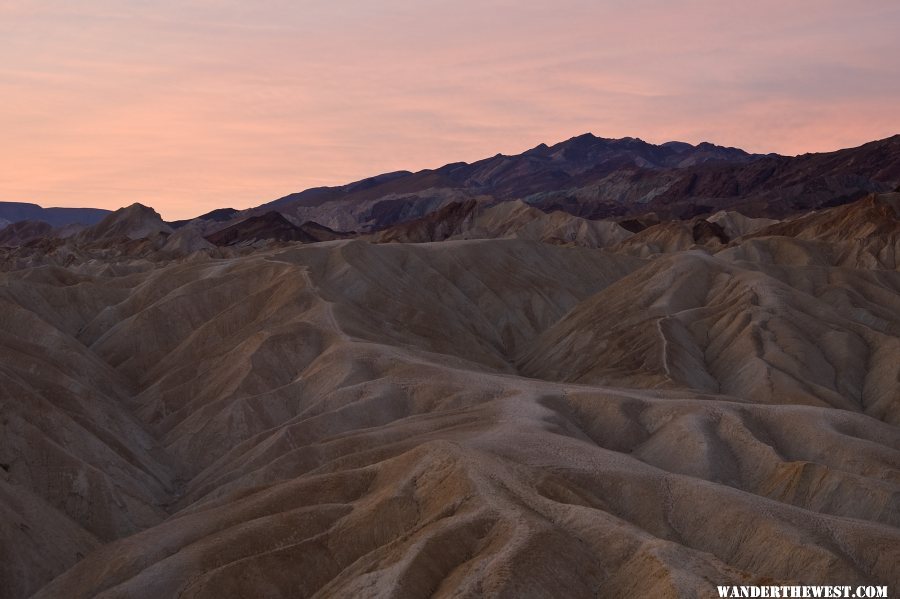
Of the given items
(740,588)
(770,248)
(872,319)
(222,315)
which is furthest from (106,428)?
(770,248)

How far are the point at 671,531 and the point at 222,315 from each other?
54.3 m

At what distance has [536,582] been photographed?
1267 inches

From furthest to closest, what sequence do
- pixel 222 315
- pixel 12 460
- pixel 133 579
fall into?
1. pixel 222 315
2. pixel 12 460
3. pixel 133 579

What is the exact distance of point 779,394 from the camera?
7356cm

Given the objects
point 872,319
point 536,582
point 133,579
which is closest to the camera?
point 536,582

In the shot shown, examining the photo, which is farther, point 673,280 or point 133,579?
point 673,280

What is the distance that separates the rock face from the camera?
3641 centimetres

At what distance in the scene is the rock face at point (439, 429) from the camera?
36406 millimetres

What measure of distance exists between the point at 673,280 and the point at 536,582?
70771 mm

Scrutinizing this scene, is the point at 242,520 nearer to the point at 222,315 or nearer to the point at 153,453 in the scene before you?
the point at 153,453

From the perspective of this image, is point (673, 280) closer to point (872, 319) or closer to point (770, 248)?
point (872, 319)

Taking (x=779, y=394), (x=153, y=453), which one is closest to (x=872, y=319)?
(x=779, y=394)

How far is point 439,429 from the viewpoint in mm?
52625

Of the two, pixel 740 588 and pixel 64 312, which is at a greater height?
pixel 64 312
